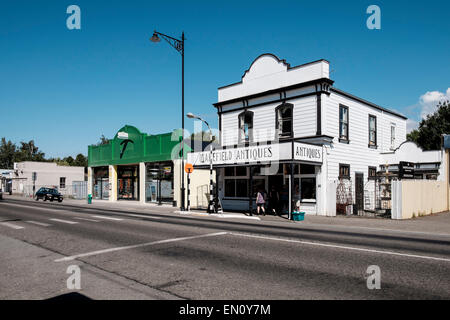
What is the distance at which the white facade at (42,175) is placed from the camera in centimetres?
5712

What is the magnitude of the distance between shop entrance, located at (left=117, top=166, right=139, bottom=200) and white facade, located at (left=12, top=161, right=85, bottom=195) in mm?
23385

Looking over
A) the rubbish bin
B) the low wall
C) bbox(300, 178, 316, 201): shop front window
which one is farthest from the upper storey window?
the rubbish bin

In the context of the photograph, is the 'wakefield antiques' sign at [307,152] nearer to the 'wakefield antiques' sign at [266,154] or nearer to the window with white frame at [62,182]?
the 'wakefield antiques' sign at [266,154]

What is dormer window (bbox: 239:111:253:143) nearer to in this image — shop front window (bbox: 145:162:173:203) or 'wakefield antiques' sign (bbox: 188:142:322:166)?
'wakefield antiques' sign (bbox: 188:142:322:166)

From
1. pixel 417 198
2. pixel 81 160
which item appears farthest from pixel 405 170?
pixel 81 160

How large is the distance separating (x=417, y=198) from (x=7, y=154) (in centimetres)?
10431

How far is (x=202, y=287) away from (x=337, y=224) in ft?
36.5

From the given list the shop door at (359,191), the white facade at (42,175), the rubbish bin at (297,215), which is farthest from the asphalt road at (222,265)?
the white facade at (42,175)

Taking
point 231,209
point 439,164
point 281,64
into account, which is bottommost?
point 231,209

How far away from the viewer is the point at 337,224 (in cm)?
1522

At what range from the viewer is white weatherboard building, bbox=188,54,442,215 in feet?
62.6

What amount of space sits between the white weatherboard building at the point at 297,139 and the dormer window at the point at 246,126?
62 mm
